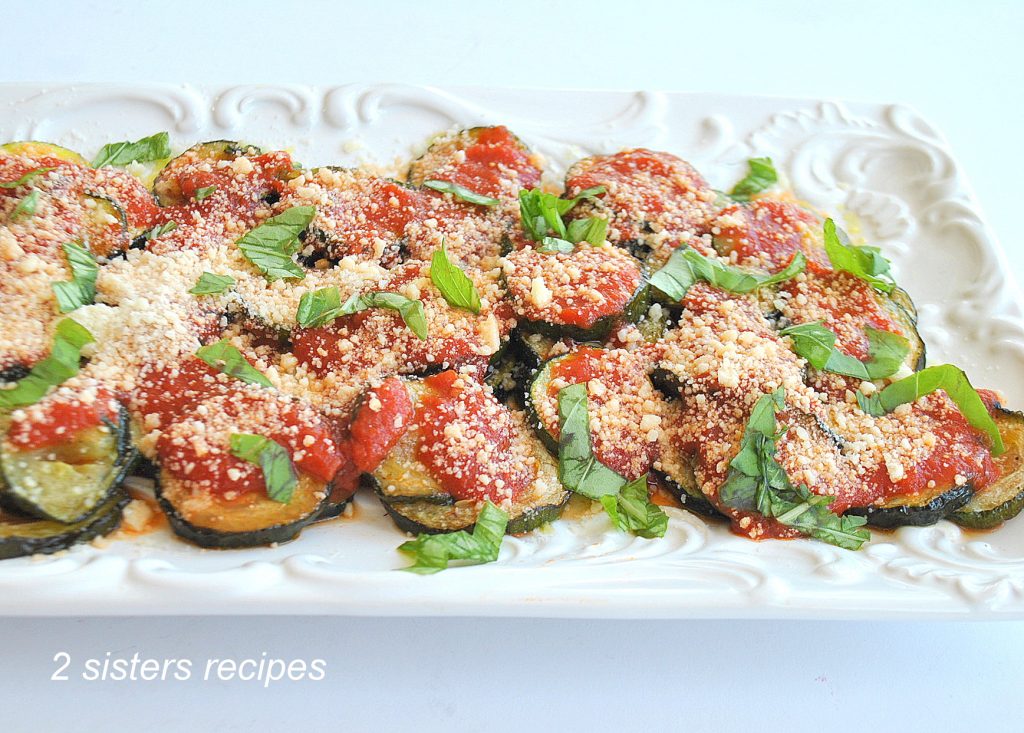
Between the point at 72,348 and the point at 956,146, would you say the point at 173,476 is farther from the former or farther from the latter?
the point at 956,146

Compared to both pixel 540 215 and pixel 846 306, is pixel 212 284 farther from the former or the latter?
pixel 846 306

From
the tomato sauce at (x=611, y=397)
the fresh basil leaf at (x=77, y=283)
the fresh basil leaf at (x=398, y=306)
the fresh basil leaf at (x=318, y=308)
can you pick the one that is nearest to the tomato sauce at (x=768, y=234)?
the tomato sauce at (x=611, y=397)

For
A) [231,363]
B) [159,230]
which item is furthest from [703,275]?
[159,230]

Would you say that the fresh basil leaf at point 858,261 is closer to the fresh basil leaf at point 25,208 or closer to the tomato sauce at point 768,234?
the tomato sauce at point 768,234

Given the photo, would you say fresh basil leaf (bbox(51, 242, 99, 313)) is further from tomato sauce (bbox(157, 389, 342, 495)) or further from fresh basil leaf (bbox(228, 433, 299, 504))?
fresh basil leaf (bbox(228, 433, 299, 504))

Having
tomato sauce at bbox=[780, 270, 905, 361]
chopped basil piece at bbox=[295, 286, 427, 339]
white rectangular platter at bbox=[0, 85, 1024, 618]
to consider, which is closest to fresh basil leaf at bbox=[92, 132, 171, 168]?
white rectangular platter at bbox=[0, 85, 1024, 618]

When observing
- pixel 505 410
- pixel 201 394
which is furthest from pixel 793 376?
pixel 201 394
